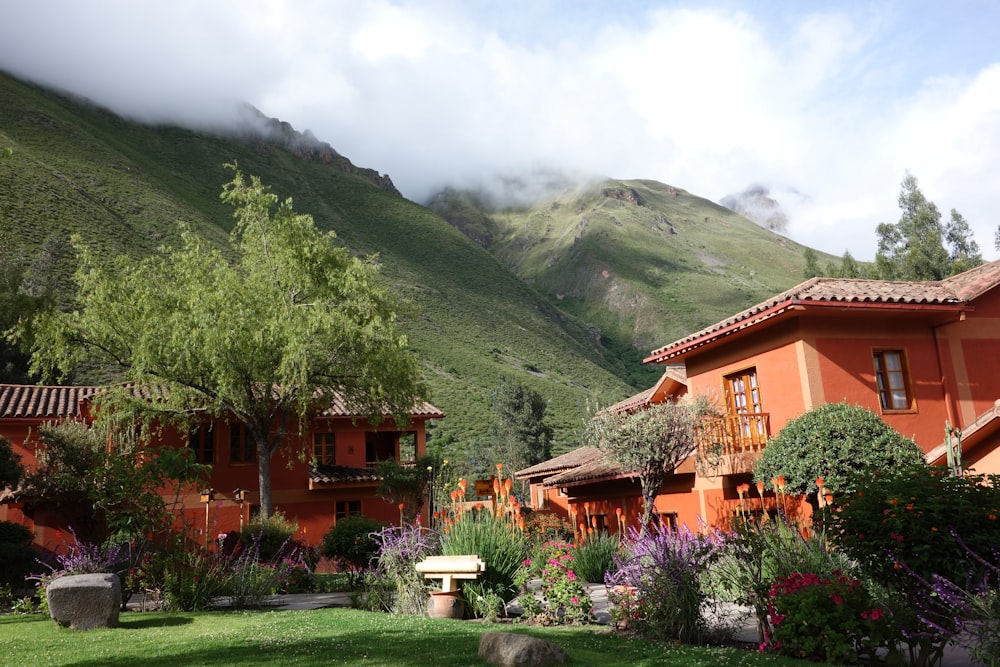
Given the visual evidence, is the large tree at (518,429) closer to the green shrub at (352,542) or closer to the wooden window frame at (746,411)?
the green shrub at (352,542)

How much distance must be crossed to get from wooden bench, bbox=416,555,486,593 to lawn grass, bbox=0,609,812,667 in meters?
0.54

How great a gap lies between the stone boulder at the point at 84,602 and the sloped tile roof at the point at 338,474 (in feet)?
47.3

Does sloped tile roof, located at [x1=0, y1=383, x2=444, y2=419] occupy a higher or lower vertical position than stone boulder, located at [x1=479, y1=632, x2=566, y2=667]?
higher

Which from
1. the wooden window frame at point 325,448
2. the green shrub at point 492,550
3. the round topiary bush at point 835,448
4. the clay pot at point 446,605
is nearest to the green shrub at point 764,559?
the green shrub at point 492,550

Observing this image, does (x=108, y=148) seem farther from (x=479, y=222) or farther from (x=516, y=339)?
(x=479, y=222)

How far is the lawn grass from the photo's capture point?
21.3ft

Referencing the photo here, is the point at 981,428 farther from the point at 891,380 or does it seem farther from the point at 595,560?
the point at 595,560

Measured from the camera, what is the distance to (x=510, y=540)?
10.1 m

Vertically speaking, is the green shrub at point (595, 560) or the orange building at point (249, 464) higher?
the orange building at point (249, 464)

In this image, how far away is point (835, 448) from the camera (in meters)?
11.6

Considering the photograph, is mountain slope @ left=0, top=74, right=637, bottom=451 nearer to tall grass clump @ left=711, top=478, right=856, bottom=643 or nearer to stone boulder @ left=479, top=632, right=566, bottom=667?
tall grass clump @ left=711, top=478, right=856, bottom=643

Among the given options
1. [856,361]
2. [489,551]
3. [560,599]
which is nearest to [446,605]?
[489,551]

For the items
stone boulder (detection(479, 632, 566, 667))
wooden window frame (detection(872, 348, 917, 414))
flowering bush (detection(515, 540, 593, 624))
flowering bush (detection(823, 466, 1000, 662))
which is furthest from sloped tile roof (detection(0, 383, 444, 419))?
flowering bush (detection(823, 466, 1000, 662))

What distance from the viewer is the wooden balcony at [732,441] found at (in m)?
14.7
